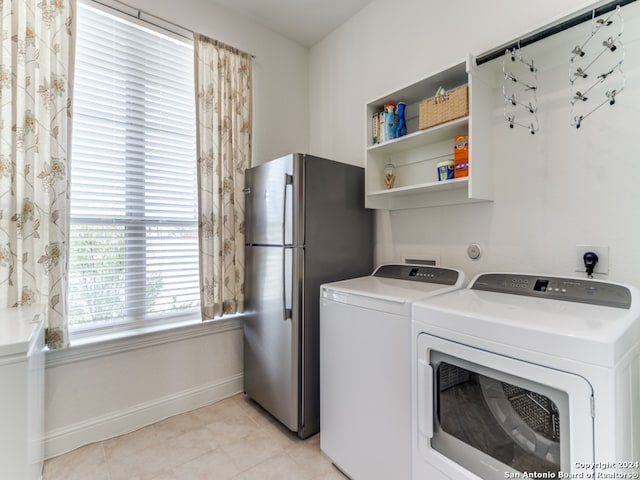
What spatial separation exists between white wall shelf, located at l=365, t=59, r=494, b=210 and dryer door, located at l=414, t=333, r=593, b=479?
0.87m

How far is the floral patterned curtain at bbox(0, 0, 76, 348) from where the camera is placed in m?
1.60

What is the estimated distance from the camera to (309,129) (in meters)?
2.95

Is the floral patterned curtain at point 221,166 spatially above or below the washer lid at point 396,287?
above

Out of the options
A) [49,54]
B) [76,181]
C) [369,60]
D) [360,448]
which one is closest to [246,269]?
[76,181]

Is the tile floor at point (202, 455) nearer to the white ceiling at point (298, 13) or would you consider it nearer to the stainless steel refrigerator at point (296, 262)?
the stainless steel refrigerator at point (296, 262)

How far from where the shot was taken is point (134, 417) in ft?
6.61

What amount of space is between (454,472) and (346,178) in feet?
5.38

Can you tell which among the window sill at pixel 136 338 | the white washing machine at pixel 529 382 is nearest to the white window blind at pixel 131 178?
the window sill at pixel 136 338

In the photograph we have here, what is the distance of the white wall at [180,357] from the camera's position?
5.99 feet

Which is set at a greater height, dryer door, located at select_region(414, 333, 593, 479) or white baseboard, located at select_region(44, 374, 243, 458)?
dryer door, located at select_region(414, 333, 593, 479)

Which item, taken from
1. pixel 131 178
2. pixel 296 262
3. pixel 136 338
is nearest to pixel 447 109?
pixel 296 262

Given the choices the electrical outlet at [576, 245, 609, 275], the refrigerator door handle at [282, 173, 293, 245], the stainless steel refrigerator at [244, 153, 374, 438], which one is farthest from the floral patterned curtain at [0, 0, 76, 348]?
the electrical outlet at [576, 245, 609, 275]

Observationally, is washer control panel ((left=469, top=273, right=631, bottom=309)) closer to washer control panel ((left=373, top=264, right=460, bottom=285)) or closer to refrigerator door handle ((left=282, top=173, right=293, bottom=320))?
washer control panel ((left=373, top=264, right=460, bottom=285))

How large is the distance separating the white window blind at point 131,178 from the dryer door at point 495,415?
1750mm
